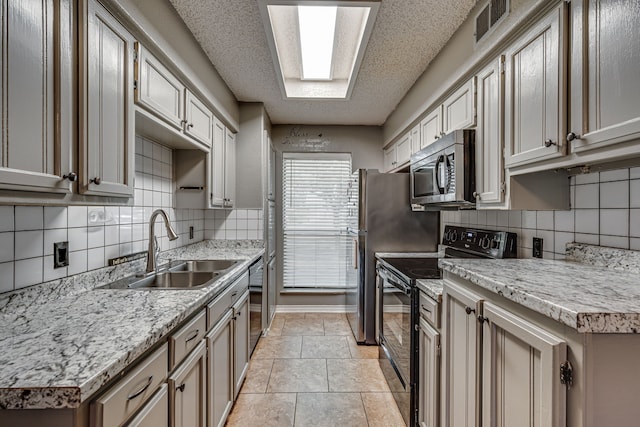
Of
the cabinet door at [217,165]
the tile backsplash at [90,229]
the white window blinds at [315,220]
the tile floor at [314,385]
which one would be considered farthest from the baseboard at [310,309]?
the cabinet door at [217,165]

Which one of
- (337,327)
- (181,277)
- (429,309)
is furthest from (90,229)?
(337,327)

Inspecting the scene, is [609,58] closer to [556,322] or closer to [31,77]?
[556,322]

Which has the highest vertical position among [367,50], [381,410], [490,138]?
[367,50]

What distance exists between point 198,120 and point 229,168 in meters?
0.78

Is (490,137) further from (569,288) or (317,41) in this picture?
(317,41)

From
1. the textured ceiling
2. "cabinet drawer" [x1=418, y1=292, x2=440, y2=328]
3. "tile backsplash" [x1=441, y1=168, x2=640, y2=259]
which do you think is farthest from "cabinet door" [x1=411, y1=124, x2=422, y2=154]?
"cabinet drawer" [x1=418, y1=292, x2=440, y2=328]

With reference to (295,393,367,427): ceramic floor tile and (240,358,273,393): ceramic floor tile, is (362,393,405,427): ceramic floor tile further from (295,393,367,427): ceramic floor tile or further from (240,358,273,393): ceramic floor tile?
(240,358,273,393): ceramic floor tile

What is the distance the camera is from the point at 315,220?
13.1 ft

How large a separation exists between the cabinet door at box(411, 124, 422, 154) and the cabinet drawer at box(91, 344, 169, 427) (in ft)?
7.98

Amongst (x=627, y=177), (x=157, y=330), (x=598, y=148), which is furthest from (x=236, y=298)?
(x=627, y=177)

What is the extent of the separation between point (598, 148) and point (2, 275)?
2.14m

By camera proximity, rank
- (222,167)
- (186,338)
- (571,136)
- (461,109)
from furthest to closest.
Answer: (222,167), (461,109), (186,338), (571,136)

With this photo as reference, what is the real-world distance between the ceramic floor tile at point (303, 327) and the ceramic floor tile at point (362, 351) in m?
0.44

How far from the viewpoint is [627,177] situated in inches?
49.5
